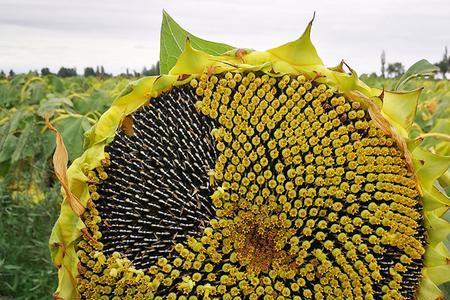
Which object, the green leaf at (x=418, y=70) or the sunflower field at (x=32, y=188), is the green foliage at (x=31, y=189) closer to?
the sunflower field at (x=32, y=188)

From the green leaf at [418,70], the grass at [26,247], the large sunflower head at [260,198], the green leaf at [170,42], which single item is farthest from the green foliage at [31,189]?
the large sunflower head at [260,198]

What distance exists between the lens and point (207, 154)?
1319 mm

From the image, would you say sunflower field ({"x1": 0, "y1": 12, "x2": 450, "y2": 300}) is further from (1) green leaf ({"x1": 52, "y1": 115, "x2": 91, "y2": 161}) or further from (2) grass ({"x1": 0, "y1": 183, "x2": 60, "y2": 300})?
(1) green leaf ({"x1": 52, "y1": 115, "x2": 91, "y2": 161})

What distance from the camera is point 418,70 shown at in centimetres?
182

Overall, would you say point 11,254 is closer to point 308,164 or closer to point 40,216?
point 40,216

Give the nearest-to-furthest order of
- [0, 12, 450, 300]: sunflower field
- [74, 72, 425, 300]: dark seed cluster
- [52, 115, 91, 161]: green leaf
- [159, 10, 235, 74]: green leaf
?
[74, 72, 425, 300]: dark seed cluster → [159, 10, 235, 74]: green leaf → [52, 115, 91, 161]: green leaf → [0, 12, 450, 300]: sunflower field

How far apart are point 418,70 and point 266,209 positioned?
76cm

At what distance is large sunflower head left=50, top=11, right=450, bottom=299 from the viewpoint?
129 centimetres

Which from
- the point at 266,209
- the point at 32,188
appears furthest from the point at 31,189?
the point at 266,209

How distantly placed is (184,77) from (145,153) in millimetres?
173

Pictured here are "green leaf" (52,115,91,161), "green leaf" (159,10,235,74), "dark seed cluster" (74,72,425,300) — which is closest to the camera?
"dark seed cluster" (74,72,425,300)

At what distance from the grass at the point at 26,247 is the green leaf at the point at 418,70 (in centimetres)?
263

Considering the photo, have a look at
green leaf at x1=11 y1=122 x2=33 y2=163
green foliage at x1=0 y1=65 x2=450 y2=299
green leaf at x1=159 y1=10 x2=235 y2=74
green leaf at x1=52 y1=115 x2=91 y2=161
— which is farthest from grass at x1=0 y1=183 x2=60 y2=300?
green leaf at x1=159 y1=10 x2=235 y2=74

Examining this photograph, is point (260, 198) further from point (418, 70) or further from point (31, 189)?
point (31, 189)
